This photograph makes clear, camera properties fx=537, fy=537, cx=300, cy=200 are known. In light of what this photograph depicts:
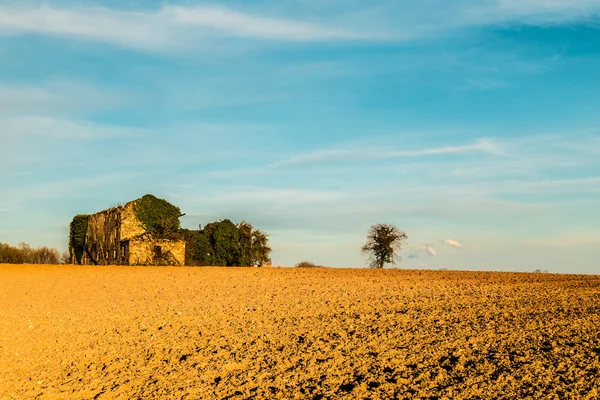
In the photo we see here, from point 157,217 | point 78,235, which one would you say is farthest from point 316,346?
point 78,235

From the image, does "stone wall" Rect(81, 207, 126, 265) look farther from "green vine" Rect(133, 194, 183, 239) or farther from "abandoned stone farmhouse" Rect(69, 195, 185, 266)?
"green vine" Rect(133, 194, 183, 239)

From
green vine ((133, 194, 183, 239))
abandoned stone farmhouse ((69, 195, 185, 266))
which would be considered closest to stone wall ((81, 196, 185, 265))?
abandoned stone farmhouse ((69, 195, 185, 266))

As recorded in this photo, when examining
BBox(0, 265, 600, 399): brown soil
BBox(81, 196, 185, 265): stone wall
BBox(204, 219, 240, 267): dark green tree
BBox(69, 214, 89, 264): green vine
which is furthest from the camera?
BBox(69, 214, 89, 264): green vine

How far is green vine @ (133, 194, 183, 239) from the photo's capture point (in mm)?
29594

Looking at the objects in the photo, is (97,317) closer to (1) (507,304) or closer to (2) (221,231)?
(1) (507,304)

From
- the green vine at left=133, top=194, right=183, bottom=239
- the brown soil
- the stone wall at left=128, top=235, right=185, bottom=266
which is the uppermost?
the green vine at left=133, top=194, right=183, bottom=239

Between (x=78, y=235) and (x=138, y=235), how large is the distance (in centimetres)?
711

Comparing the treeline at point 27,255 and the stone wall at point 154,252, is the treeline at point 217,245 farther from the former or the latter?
the treeline at point 27,255

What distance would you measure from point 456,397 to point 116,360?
185 inches

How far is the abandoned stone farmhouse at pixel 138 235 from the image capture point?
93.6 ft

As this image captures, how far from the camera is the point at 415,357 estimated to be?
20.5 ft

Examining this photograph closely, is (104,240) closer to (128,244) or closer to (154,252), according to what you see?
(128,244)

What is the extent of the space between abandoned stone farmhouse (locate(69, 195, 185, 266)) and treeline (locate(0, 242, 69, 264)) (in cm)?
606

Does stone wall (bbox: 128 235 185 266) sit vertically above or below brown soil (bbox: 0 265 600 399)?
above
